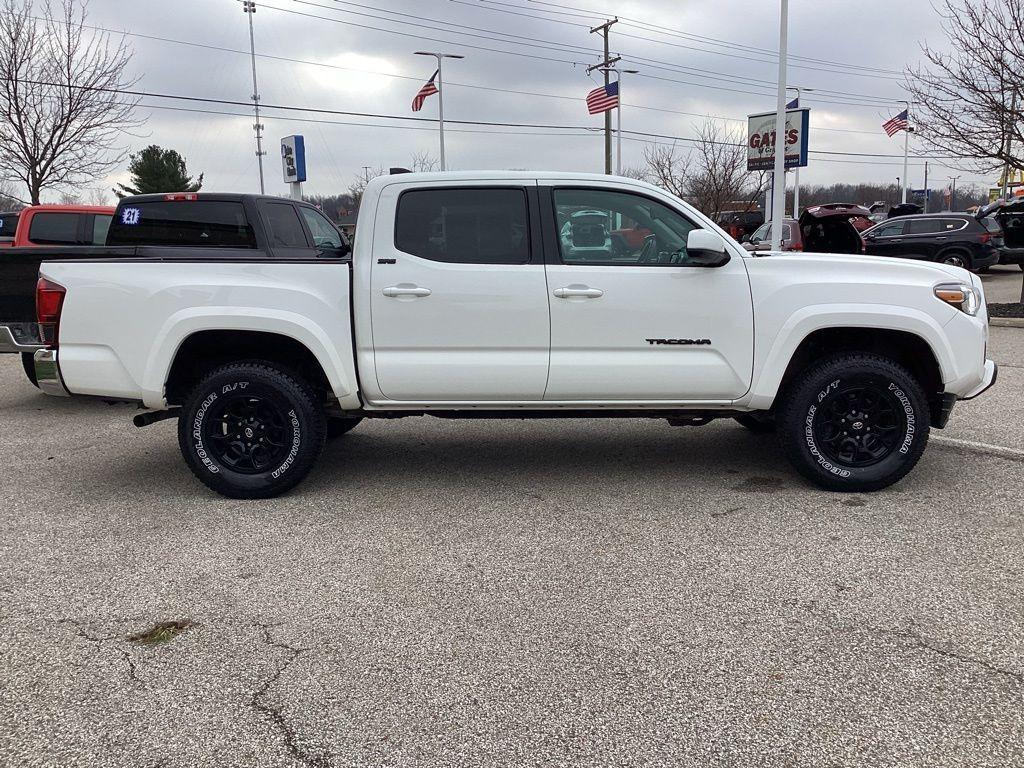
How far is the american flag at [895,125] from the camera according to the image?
28.2 m

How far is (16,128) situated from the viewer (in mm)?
17594

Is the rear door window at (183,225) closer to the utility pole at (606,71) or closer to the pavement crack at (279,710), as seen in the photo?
the pavement crack at (279,710)

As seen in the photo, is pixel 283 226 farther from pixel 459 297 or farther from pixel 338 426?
pixel 459 297

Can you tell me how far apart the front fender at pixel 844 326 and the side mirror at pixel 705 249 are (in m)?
0.54

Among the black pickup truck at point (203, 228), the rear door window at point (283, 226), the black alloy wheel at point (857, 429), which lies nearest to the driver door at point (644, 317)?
the black alloy wheel at point (857, 429)

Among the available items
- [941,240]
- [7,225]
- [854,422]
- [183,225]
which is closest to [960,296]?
[854,422]

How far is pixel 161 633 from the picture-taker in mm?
3348

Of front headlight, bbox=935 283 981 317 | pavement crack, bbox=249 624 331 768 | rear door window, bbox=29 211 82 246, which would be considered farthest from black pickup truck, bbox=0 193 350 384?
front headlight, bbox=935 283 981 317

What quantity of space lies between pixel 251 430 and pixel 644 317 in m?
2.51

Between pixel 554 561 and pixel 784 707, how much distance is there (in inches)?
58.3

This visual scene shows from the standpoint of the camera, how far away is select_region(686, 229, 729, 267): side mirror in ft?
15.1

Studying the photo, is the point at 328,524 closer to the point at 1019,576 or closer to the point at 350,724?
the point at 350,724

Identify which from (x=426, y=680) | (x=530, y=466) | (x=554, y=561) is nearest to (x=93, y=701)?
(x=426, y=680)

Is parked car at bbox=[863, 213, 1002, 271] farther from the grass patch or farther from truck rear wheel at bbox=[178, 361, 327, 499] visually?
the grass patch
